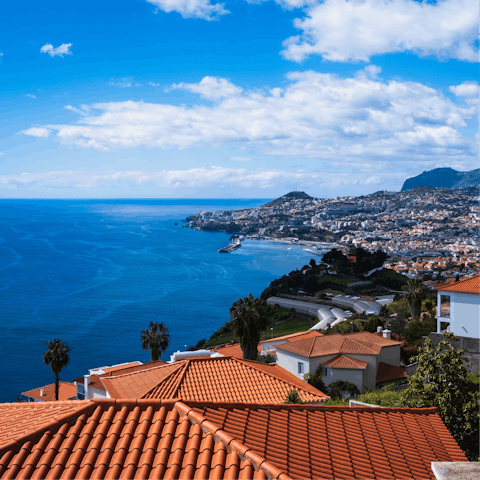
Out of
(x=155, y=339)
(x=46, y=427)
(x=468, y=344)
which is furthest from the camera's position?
(x=155, y=339)

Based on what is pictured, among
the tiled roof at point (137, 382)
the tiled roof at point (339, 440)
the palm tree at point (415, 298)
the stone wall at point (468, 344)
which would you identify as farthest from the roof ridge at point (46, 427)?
the palm tree at point (415, 298)

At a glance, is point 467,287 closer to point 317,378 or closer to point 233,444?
point 317,378

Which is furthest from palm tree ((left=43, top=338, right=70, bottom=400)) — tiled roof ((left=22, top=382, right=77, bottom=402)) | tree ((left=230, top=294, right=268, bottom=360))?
tree ((left=230, top=294, right=268, bottom=360))

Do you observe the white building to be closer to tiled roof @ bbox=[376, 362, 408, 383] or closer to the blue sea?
tiled roof @ bbox=[376, 362, 408, 383]

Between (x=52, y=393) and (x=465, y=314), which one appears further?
(x=52, y=393)

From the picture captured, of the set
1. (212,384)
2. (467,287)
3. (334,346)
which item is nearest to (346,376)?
(334,346)
